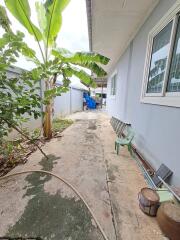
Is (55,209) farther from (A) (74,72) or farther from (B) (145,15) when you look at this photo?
(B) (145,15)

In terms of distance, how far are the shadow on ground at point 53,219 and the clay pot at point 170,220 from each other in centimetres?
67

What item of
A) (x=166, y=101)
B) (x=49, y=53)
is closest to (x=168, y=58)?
(x=166, y=101)

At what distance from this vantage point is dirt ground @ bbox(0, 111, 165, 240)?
4.51 feet

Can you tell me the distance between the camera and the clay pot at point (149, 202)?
1.54 metres

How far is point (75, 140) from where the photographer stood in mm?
4277

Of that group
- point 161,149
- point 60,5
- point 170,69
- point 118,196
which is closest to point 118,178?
point 118,196

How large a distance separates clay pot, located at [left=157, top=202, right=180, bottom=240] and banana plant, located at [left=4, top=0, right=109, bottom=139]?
7.82 ft

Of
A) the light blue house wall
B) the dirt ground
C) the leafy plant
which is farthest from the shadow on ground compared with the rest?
the light blue house wall

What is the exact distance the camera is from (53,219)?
1500 mm

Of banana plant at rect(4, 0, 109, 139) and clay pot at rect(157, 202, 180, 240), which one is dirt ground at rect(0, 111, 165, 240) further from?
banana plant at rect(4, 0, 109, 139)

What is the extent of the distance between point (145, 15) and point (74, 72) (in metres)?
2.27

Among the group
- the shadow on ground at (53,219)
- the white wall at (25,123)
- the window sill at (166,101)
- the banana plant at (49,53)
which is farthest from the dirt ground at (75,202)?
the white wall at (25,123)

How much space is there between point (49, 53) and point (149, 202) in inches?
161

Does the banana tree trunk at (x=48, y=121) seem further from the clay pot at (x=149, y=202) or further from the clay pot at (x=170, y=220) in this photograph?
the clay pot at (x=170, y=220)
